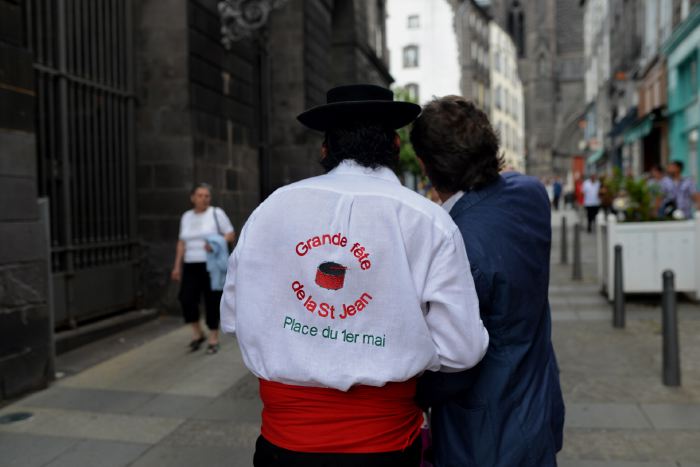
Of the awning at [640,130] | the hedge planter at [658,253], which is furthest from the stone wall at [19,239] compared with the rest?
the awning at [640,130]

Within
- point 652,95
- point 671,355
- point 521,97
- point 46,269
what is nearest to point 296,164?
point 46,269

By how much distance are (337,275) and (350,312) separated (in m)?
0.10

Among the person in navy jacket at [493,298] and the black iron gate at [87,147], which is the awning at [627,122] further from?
the person in navy jacket at [493,298]

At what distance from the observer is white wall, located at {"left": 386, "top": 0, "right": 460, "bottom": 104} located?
2146 inches

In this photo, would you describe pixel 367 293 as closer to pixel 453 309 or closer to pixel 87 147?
pixel 453 309

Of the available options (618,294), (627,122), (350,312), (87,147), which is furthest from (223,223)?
(627,122)

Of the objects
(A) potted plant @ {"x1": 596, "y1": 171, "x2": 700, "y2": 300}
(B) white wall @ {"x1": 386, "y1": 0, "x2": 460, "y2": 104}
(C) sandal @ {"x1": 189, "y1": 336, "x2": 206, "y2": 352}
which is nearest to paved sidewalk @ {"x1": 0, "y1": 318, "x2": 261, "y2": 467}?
(C) sandal @ {"x1": 189, "y1": 336, "x2": 206, "y2": 352}

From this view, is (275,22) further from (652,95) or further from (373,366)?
(652,95)

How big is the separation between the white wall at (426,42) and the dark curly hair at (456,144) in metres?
53.4

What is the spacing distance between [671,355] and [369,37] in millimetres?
15161

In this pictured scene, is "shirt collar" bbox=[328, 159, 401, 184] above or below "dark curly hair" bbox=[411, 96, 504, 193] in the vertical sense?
below

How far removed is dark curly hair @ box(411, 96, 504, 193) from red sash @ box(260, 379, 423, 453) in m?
0.62

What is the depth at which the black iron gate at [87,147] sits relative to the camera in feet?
23.7

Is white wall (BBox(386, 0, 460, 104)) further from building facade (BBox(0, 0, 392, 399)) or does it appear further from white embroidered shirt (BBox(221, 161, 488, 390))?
white embroidered shirt (BBox(221, 161, 488, 390))
